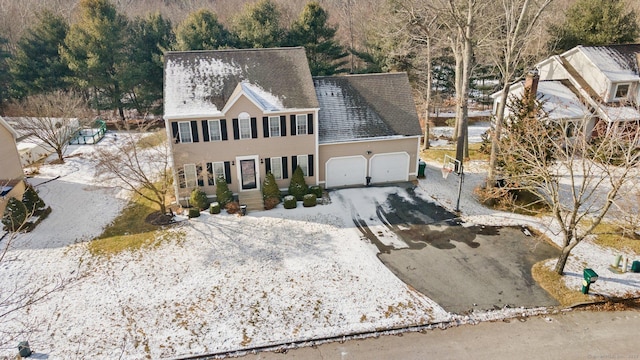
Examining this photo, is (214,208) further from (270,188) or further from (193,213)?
(270,188)

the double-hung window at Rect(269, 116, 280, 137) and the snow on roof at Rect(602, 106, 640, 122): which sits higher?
the double-hung window at Rect(269, 116, 280, 137)

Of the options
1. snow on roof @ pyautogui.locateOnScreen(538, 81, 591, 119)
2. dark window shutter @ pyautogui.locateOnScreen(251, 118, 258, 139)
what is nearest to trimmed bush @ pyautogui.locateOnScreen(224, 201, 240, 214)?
dark window shutter @ pyautogui.locateOnScreen(251, 118, 258, 139)

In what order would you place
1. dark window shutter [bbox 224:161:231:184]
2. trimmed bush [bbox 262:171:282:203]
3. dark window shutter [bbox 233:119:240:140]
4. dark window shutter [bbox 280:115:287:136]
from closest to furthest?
1. dark window shutter [bbox 233:119:240:140]
2. trimmed bush [bbox 262:171:282:203]
3. dark window shutter [bbox 280:115:287:136]
4. dark window shutter [bbox 224:161:231:184]

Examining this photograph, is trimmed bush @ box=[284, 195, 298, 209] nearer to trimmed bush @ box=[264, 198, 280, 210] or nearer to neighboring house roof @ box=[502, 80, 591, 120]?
trimmed bush @ box=[264, 198, 280, 210]

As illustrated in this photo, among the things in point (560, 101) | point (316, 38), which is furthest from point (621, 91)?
point (316, 38)

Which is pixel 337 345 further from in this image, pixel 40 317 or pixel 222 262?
pixel 40 317
